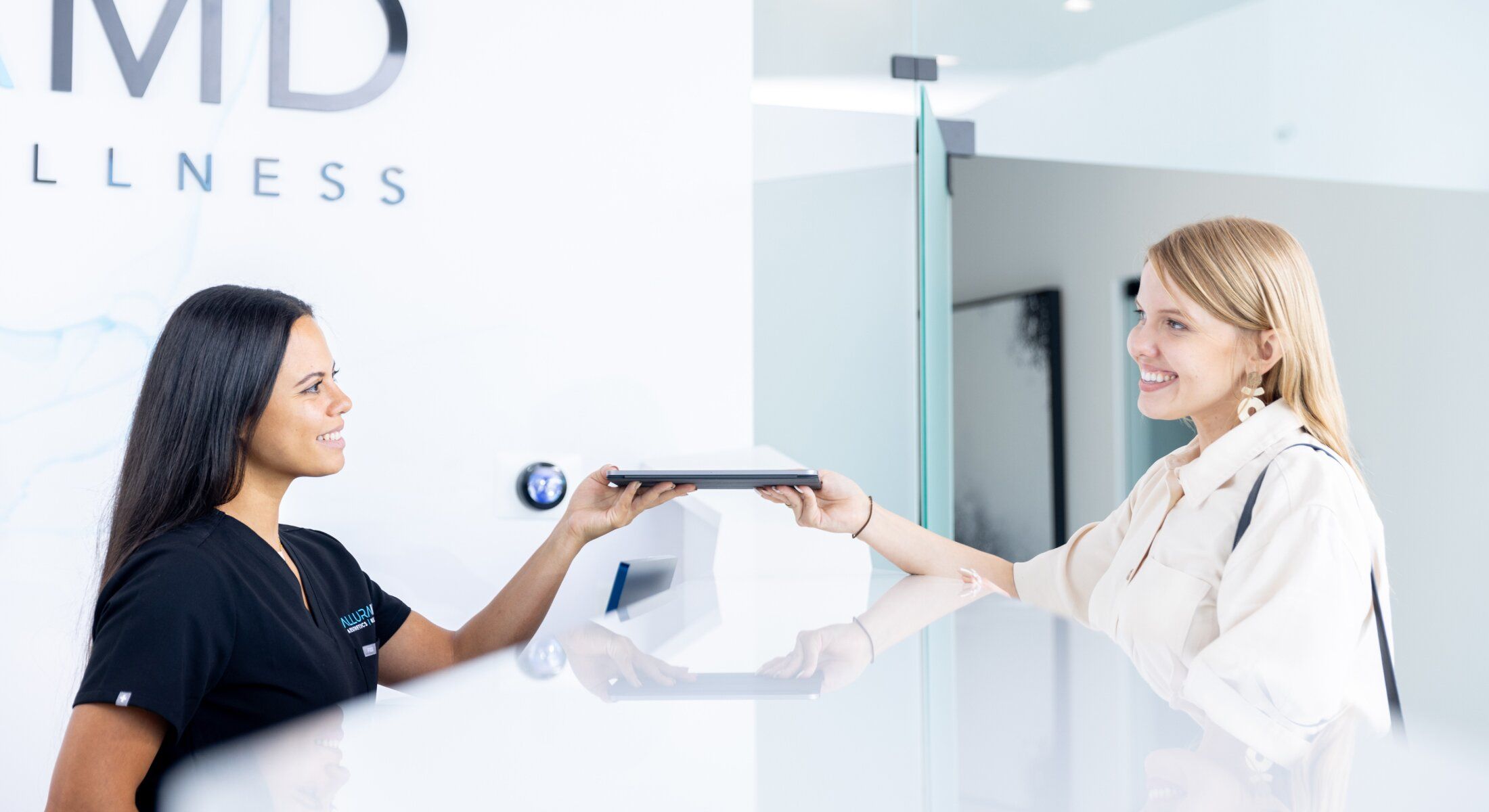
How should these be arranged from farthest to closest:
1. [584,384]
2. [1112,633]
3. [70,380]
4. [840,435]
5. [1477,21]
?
[1477,21] < [840,435] < [584,384] < [70,380] < [1112,633]

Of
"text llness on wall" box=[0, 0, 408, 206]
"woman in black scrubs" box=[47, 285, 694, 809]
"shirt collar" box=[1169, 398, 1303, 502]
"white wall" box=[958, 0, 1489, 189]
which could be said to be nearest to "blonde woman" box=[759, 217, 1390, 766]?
"shirt collar" box=[1169, 398, 1303, 502]

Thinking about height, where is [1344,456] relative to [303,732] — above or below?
above

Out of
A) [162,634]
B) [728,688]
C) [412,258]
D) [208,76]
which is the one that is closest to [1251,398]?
[728,688]

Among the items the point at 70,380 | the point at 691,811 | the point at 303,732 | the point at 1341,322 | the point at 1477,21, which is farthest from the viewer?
the point at 1341,322

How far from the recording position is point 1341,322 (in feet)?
10.5

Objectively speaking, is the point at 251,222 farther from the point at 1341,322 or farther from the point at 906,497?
the point at 1341,322

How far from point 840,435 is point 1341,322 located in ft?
5.90

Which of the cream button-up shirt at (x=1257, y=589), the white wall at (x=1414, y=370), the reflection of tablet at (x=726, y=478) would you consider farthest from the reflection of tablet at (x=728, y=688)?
the white wall at (x=1414, y=370)

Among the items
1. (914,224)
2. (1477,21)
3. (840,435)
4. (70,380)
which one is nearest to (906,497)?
Result: (840,435)

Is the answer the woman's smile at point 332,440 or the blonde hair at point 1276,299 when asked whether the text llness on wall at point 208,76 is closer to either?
the woman's smile at point 332,440

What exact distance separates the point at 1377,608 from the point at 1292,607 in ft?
0.39

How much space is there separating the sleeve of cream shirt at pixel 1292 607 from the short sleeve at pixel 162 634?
919 mm

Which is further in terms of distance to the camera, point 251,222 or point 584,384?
point 584,384

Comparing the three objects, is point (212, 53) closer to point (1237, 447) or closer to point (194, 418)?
point (194, 418)
